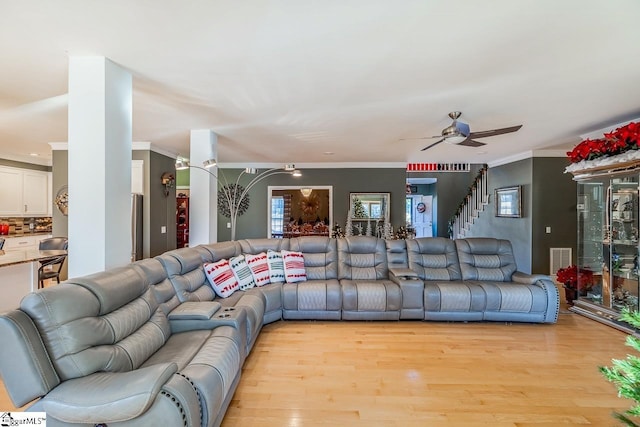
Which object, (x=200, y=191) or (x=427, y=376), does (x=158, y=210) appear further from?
(x=427, y=376)

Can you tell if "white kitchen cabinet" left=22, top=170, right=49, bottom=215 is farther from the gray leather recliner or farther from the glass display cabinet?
the glass display cabinet

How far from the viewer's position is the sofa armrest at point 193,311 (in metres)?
2.48

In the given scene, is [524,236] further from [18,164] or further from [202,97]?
[18,164]

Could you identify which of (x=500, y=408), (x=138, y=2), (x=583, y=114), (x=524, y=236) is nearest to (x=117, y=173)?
(x=138, y=2)

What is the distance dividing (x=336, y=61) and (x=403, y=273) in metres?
2.73

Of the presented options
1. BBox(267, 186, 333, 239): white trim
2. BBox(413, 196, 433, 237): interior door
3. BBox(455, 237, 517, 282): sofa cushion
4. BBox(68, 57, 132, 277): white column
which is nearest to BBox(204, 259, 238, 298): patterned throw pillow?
BBox(68, 57, 132, 277): white column

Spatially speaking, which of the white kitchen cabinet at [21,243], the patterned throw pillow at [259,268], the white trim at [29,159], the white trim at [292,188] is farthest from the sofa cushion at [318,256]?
the white trim at [29,159]

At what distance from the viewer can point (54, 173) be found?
5.52 meters

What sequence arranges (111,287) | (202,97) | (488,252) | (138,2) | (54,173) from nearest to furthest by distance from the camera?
(138,2)
(111,287)
(202,97)
(488,252)
(54,173)

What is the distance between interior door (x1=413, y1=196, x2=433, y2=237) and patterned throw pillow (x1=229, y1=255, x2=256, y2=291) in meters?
8.12

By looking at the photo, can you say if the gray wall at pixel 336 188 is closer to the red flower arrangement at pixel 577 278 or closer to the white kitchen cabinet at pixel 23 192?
the red flower arrangement at pixel 577 278

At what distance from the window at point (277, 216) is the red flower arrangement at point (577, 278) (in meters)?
5.91

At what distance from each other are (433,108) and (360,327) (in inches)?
105

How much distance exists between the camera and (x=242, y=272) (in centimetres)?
387
